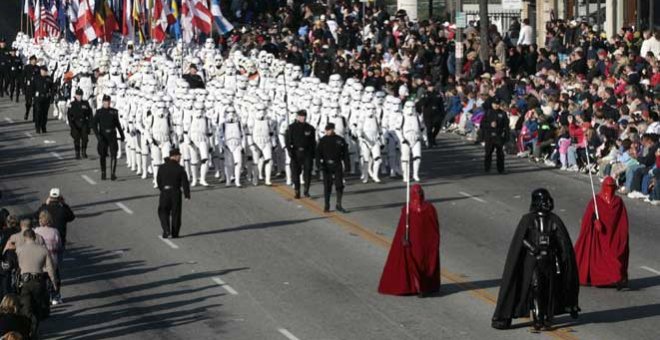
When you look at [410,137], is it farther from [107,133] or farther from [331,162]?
[107,133]

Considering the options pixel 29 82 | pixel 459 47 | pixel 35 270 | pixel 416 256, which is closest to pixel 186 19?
pixel 29 82

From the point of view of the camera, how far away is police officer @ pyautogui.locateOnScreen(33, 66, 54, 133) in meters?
49.6

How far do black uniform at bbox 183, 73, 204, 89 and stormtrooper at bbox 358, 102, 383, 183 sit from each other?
775cm

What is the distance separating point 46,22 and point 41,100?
11.5 meters

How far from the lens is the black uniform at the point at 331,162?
117 feet

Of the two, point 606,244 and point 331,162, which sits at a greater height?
point 331,162

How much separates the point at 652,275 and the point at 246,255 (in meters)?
6.03

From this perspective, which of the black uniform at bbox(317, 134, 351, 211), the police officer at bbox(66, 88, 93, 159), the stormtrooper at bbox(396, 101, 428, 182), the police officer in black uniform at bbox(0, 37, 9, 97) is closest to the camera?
the black uniform at bbox(317, 134, 351, 211)

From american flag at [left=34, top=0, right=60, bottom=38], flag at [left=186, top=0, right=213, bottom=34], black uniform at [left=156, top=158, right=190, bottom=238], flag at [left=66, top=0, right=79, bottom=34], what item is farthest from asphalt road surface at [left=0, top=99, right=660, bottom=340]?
american flag at [left=34, top=0, right=60, bottom=38]

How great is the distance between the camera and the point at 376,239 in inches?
1292

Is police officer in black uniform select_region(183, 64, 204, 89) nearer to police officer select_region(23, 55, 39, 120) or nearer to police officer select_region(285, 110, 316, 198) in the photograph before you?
police officer select_region(23, 55, 39, 120)

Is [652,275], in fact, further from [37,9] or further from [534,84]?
[37,9]

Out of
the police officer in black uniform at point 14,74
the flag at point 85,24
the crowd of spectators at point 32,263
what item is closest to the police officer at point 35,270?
the crowd of spectators at point 32,263

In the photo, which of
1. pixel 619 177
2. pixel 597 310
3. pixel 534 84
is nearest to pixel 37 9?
pixel 534 84
